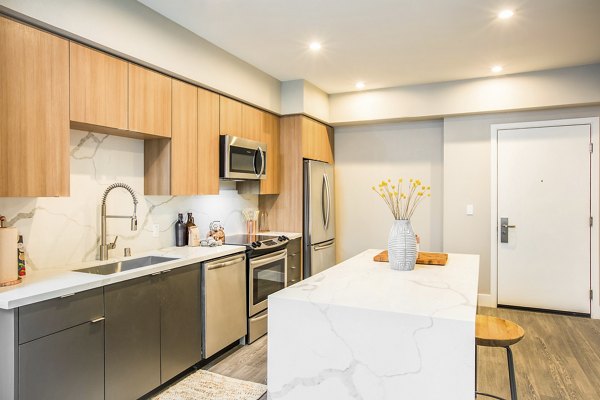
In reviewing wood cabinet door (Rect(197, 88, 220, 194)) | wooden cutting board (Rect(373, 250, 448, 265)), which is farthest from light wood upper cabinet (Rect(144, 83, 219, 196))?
wooden cutting board (Rect(373, 250, 448, 265))

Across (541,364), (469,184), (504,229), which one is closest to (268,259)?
(541,364)

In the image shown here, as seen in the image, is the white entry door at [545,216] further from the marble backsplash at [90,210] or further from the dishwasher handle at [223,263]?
the marble backsplash at [90,210]

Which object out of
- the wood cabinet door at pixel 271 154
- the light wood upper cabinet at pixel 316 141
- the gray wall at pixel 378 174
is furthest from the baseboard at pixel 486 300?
the wood cabinet door at pixel 271 154

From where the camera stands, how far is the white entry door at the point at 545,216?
4.32m

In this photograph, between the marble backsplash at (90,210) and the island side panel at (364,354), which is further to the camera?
the marble backsplash at (90,210)

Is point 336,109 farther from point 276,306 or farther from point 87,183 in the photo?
point 276,306

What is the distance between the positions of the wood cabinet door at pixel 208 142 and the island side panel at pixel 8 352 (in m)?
1.75

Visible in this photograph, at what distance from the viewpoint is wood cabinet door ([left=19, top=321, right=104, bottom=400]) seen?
1853 mm

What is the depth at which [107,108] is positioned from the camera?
8.32 feet

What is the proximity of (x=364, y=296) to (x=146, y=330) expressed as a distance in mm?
1478

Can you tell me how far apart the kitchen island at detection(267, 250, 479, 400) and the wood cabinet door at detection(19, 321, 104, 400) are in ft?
3.35

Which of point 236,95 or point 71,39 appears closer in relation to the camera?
point 71,39

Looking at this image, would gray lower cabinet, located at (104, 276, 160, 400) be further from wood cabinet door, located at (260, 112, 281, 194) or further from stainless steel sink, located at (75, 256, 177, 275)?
wood cabinet door, located at (260, 112, 281, 194)

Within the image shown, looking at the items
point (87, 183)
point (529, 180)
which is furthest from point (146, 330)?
A: point (529, 180)
